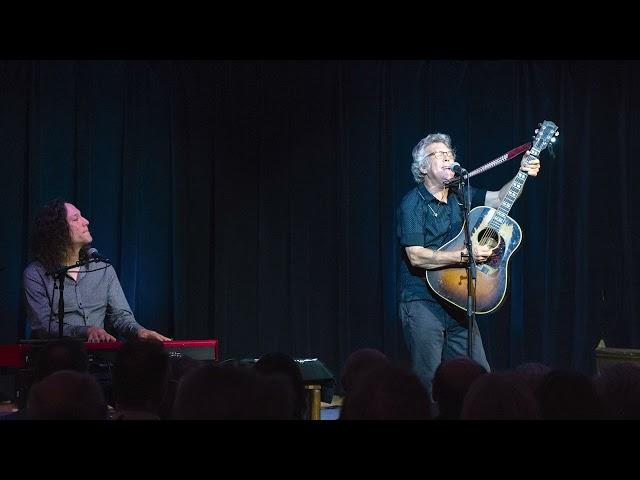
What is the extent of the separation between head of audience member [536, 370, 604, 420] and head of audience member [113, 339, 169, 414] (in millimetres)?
1195

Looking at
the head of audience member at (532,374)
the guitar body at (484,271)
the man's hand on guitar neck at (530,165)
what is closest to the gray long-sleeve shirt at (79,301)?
the guitar body at (484,271)

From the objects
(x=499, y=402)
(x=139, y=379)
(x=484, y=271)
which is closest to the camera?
(x=499, y=402)

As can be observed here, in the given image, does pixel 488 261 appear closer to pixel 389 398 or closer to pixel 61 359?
pixel 61 359

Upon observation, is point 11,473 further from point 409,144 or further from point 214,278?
point 409,144

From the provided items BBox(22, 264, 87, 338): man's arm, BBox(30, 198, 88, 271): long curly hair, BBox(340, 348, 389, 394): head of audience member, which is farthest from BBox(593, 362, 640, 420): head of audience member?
BBox(30, 198, 88, 271): long curly hair

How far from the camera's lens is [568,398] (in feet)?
7.52

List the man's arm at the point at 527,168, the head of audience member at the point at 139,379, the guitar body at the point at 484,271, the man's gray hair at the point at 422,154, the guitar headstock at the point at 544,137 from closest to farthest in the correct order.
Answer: the head of audience member at the point at 139,379, the guitar body at the point at 484,271, the man's gray hair at the point at 422,154, the man's arm at the point at 527,168, the guitar headstock at the point at 544,137

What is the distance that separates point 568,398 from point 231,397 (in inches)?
38.7

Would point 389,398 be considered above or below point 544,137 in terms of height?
below

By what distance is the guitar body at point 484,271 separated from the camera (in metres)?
5.08

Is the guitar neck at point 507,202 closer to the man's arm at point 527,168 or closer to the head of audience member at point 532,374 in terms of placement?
the man's arm at point 527,168

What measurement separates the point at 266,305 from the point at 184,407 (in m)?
4.70

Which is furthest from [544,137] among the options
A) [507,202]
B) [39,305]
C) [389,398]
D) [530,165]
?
[389,398]

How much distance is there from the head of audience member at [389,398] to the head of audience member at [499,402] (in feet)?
0.40
